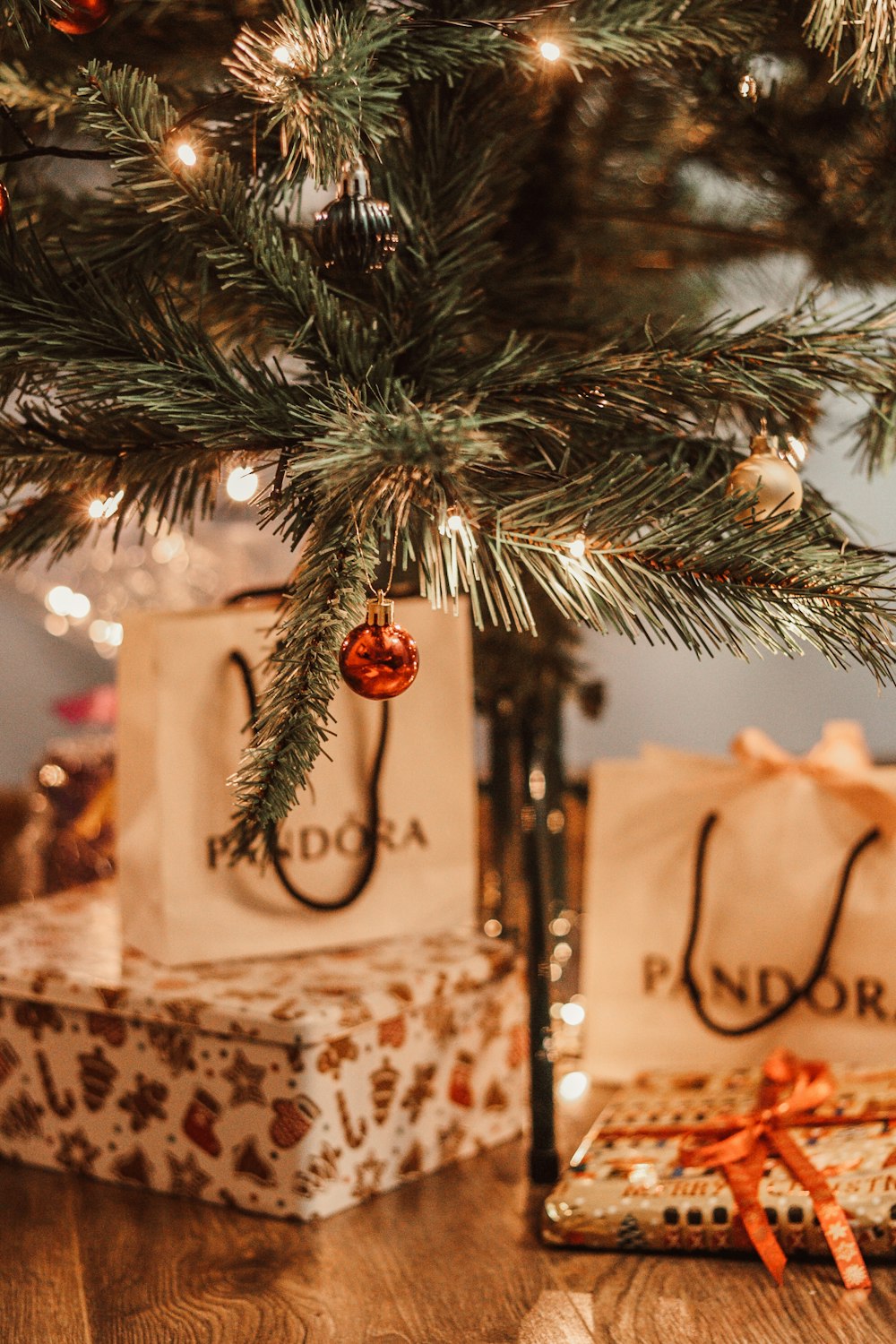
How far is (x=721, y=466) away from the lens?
0.60m

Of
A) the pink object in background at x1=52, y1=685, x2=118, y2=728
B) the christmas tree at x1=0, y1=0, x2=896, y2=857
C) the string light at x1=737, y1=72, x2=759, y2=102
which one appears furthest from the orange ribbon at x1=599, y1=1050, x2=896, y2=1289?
the pink object in background at x1=52, y1=685, x2=118, y2=728

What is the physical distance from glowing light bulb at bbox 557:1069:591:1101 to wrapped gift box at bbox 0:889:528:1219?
5 centimetres

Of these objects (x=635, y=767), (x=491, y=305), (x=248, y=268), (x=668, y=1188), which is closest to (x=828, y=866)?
(x=635, y=767)

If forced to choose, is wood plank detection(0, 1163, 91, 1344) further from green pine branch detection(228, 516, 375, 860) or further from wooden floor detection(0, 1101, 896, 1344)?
green pine branch detection(228, 516, 375, 860)

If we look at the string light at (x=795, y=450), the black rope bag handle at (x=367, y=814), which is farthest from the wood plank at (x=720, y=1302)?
the string light at (x=795, y=450)

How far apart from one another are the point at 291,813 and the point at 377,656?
10.5 inches

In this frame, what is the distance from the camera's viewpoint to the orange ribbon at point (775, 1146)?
560 mm

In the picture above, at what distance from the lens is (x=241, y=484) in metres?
0.72

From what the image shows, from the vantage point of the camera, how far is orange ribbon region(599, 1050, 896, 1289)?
1.84ft

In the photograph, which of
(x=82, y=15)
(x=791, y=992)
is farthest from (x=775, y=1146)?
(x=82, y=15)

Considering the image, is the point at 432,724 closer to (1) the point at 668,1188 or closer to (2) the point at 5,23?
(1) the point at 668,1188

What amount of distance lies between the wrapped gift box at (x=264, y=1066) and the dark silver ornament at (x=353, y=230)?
1.25 ft

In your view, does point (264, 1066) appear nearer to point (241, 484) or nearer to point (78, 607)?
point (241, 484)

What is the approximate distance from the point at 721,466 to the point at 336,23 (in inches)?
10.8
